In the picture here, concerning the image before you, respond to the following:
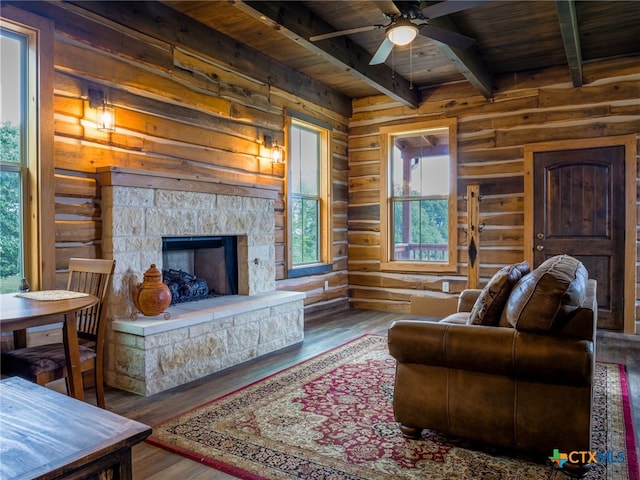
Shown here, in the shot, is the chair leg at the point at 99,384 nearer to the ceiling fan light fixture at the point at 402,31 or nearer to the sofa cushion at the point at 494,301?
the sofa cushion at the point at 494,301

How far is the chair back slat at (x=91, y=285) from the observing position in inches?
111

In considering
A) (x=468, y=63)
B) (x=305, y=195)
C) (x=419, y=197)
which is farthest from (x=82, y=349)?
(x=419, y=197)

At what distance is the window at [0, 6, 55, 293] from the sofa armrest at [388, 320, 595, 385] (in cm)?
254

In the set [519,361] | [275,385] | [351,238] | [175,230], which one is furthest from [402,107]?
[519,361]

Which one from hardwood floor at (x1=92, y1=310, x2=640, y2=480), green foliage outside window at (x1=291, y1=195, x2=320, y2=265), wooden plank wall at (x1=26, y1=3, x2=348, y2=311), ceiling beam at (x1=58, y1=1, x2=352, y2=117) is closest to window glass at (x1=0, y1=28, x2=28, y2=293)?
wooden plank wall at (x1=26, y1=3, x2=348, y2=311)

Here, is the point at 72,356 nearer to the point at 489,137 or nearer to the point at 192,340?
the point at 192,340

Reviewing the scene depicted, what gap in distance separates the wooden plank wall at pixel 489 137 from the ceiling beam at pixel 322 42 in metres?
0.79

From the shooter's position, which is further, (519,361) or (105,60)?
(105,60)

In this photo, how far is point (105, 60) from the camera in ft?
11.7

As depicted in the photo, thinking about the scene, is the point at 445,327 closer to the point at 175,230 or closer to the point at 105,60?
the point at 175,230

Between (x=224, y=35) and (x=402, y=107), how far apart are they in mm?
2800

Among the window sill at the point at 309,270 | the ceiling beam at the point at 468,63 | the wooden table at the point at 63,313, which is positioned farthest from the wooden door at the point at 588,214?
the wooden table at the point at 63,313

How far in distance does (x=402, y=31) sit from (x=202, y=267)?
117 inches

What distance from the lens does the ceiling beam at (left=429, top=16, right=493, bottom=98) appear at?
4.16 metres
